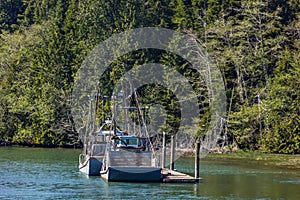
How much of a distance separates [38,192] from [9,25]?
88053mm

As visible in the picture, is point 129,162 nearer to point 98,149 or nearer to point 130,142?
point 130,142

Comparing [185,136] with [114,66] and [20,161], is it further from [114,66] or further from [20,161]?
[20,161]

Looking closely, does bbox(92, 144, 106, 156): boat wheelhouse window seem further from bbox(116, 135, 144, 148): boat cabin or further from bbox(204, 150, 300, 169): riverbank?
bbox(204, 150, 300, 169): riverbank

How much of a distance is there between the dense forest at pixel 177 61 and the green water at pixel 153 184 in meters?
13.4

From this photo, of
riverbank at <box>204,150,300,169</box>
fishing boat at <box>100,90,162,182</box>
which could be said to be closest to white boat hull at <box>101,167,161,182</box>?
fishing boat at <box>100,90,162,182</box>

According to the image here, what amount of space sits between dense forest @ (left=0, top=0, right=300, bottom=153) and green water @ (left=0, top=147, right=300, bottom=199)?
528 inches

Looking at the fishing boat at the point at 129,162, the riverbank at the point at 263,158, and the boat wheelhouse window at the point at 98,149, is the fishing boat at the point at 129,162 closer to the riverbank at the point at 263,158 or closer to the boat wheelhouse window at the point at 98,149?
the boat wheelhouse window at the point at 98,149

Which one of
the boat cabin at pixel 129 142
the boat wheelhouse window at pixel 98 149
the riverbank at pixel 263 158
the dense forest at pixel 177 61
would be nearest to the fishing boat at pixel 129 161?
the boat cabin at pixel 129 142

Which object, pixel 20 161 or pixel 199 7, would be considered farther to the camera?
pixel 199 7

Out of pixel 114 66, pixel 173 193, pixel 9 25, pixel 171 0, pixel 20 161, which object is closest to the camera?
pixel 173 193

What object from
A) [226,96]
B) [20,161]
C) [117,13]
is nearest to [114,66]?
[117,13]

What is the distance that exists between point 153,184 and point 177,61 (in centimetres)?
4266

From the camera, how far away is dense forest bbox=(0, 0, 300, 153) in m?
84.2

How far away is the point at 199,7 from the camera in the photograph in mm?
100062
